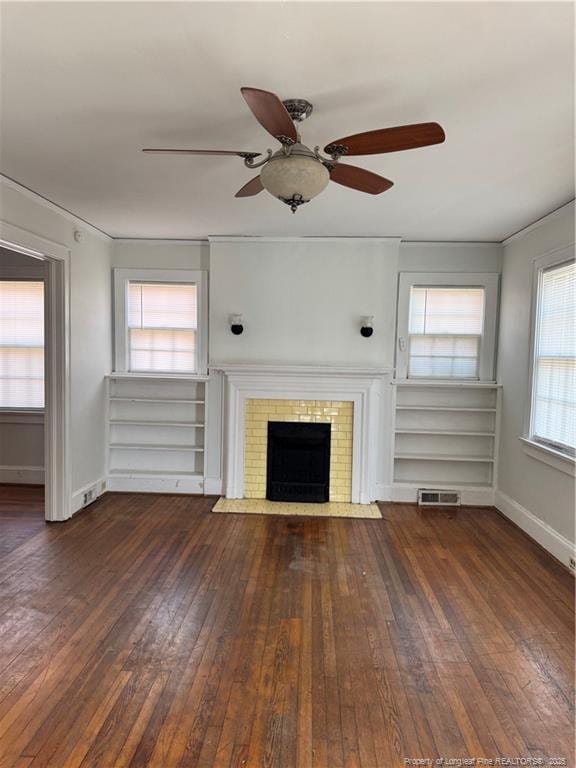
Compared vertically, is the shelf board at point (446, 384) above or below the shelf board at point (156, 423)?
above

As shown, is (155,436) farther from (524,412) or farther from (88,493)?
(524,412)

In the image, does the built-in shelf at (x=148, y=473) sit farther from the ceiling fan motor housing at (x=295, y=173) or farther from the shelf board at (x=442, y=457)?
the ceiling fan motor housing at (x=295, y=173)

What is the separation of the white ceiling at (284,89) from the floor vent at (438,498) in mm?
2854

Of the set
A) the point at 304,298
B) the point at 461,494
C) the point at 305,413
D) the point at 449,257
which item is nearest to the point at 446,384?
the point at 461,494

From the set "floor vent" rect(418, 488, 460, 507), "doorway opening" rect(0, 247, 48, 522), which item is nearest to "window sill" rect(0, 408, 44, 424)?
"doorway opening" rect(0, 247, 48, 522)

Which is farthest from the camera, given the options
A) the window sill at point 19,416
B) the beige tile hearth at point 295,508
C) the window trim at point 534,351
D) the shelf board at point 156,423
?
the window sill at point 19,416

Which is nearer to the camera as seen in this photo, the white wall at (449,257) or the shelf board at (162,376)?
the white wall at (449,257)

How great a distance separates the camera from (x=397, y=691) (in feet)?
6.97

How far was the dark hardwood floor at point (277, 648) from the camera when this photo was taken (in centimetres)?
184

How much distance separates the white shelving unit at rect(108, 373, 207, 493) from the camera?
503cm

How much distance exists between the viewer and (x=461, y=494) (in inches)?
192

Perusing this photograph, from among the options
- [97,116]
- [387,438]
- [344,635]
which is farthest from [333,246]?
[344,635]

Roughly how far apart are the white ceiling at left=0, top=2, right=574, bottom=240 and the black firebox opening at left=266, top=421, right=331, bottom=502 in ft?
7.72


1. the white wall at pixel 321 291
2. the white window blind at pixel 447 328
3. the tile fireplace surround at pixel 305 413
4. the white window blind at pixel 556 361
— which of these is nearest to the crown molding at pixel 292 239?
the white wall at pixel 321 291
